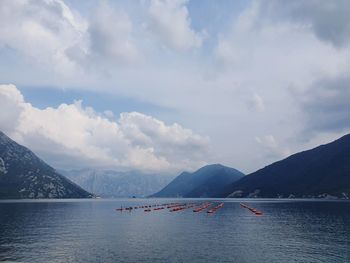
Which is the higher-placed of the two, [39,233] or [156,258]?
[39,233]

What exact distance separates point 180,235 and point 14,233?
6217 cm

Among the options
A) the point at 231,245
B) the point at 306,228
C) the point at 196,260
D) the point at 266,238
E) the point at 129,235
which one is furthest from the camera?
the point at 306,228

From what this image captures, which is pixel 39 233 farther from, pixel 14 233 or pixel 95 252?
pixel 95 252

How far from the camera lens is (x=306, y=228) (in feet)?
498

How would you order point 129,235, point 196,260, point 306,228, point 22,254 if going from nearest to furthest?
point 196,260
point 22,254
point 129,235
point 306,228

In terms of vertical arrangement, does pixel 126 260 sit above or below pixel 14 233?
below

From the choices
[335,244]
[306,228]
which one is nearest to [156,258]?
[335,244]

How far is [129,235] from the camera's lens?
133 metres

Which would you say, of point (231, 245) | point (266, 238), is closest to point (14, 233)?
point (231, 245)

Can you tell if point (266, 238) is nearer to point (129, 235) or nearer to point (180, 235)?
point (180, 235)

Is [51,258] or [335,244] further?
[335,244]

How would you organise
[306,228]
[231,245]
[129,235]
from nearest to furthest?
[231,245]
[129,235]
[306,228]

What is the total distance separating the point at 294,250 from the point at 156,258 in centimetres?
3937

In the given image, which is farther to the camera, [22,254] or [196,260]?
[22,254]
